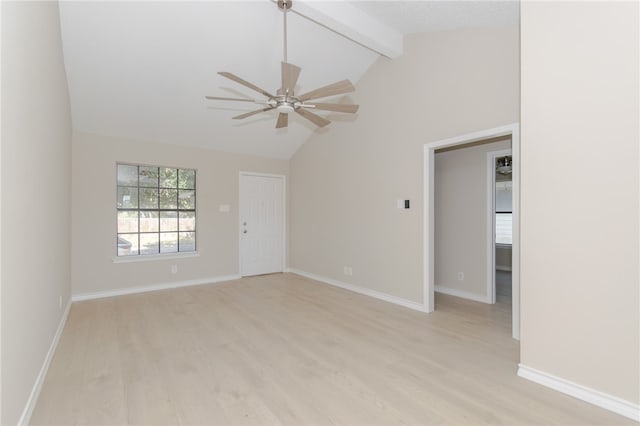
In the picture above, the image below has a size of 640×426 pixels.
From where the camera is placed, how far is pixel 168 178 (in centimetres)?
513

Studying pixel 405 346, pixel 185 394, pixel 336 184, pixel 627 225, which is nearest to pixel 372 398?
pixel 405 346

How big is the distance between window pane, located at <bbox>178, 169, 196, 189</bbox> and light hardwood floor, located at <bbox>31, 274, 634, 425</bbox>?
218cm

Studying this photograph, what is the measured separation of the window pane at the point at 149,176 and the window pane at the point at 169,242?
83 cm

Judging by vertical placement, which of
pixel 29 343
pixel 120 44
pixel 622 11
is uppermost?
pixel 120 44

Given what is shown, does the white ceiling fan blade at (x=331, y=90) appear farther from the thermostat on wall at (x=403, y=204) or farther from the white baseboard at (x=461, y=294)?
the white baseboard at (x=461, y=294)

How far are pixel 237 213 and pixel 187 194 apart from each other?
3.03 feet

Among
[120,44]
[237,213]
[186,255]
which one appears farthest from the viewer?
[237,213]

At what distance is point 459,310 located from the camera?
384 centimetres

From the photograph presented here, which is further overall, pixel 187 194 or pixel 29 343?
pixel 187 194

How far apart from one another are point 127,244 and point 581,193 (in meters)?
5.52

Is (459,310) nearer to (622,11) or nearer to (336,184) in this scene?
(336,184)

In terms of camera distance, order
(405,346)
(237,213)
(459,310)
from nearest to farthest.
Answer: (405,346) < (459,310) < (237,213)

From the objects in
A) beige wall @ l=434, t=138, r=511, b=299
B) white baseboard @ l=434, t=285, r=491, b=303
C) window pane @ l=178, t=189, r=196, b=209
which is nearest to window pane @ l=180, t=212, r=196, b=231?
window pane @ l=178, t=189, r=196, b=209

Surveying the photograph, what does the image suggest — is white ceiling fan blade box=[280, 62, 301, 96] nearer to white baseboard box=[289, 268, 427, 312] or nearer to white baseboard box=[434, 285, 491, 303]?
white baseboard box=[289, 268, 427, 312]
